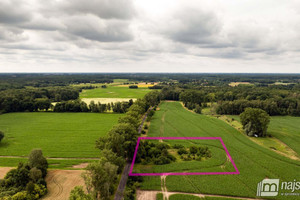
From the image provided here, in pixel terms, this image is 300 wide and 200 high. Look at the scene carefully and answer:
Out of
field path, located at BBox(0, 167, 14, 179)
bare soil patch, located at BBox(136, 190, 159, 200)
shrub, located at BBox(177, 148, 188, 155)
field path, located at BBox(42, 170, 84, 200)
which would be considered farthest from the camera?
shrub, located at BBox(177, 148, 188, 155)

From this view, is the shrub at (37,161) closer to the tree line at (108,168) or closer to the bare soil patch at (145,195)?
the tree line at (108,168)

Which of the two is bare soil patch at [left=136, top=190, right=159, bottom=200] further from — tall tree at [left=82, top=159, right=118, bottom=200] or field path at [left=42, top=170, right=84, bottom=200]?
field path at [left=42, top=170, right=84, bottom=200]

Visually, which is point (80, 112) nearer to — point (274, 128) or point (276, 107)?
point (274, 128)

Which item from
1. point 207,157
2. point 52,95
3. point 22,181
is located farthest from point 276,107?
point 52,95

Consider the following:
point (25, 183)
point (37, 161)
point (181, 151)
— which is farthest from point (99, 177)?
point (181, 151)

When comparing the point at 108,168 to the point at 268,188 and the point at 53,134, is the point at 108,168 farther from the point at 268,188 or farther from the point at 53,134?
the point at 53,134

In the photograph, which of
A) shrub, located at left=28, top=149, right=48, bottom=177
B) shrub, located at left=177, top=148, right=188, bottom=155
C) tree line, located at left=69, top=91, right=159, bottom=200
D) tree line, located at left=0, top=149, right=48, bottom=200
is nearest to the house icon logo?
shrub, located at left=177, top=148, right=188, bottom=155
